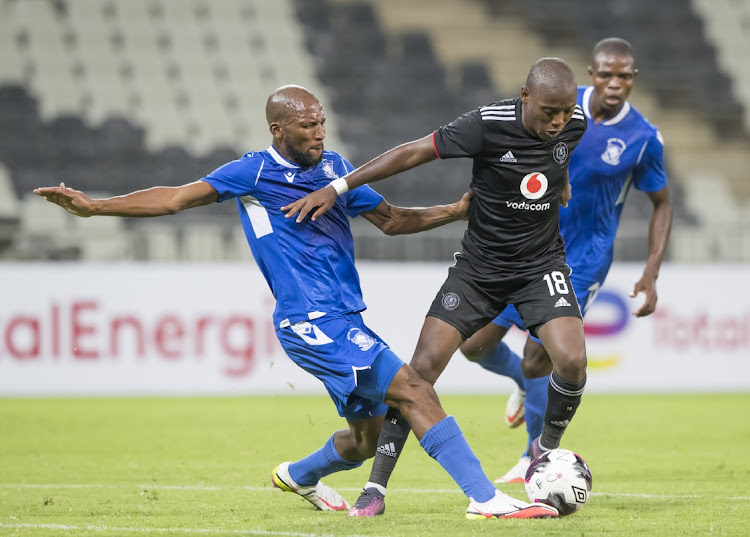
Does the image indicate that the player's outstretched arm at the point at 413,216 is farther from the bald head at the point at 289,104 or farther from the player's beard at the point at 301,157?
the bald head at the point at 289,104

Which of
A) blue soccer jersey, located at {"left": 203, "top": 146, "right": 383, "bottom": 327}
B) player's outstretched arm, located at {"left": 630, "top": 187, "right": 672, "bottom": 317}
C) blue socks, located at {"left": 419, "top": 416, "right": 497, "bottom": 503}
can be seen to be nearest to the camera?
blue socks, located at {"left": 419, "top": 416, "right": 497, "bottom": 503}

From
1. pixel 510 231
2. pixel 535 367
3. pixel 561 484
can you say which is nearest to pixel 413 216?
pixel 510 231

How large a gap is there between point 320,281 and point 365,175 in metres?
0.60

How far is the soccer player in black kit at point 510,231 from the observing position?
19.0ft

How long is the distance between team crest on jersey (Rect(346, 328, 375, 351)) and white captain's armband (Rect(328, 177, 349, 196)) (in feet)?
2.36

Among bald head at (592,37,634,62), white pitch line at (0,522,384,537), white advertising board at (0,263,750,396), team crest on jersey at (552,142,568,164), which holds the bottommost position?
white advertising board at (0,263,750,396)

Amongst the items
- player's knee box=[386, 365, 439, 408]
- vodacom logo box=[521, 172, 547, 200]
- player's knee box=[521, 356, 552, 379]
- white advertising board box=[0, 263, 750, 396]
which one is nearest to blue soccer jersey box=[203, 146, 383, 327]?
player's knee box=[386, 365, 439, 408]

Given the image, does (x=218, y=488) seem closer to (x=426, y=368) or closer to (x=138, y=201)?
(x=426, y=368)

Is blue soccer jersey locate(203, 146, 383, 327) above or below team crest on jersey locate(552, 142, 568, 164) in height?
below

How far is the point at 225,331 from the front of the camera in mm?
13508

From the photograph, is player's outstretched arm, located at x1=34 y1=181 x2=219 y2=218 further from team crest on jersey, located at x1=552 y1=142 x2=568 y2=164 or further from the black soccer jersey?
team crest on jersey, located at x1=552 y1=142 x2=568 y2=164

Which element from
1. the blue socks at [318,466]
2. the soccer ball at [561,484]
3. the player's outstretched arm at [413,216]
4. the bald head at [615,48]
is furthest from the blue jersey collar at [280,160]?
the bald head at [615,48]

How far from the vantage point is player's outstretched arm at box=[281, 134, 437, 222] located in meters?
5.60

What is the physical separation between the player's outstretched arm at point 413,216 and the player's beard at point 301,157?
0.48 metres
